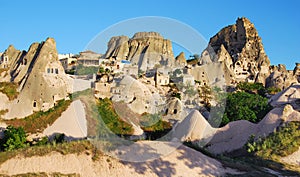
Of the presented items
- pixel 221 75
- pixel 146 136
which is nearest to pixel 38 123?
pixel 146 136

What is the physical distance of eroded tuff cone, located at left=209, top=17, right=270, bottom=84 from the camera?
63.7 m

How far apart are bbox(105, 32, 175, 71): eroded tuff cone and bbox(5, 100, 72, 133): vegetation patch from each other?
30.8m

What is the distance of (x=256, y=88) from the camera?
54875 millimetres

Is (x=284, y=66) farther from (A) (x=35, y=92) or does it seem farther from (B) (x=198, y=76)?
(A) (x=35, y=92)

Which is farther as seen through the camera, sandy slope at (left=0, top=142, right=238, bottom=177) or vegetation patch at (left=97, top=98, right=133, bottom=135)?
vegetation patch at (left=97, top=98, right=133, bottom=135)

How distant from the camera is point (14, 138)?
26344mm

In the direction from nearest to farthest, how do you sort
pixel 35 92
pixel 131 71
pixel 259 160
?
pixel 259 160
pixel 35 92
pixel 131 71

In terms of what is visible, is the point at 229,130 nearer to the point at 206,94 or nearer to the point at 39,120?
the point at 39,120

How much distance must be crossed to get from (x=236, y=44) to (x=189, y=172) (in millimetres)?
56877

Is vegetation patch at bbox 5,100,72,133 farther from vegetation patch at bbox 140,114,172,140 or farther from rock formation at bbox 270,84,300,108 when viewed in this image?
rock formation at bbox 270,84,300,108

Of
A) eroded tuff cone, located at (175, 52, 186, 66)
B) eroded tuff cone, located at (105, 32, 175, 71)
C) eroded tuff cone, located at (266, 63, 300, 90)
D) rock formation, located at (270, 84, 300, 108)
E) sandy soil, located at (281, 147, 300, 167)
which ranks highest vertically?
eroded tuff cone, located at (105, 32, 175, 71)

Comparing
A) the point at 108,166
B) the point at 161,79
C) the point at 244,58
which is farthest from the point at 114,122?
the point at 244,58

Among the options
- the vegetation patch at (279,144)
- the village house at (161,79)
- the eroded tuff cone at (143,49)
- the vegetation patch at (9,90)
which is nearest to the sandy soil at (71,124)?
the vegetation patch at (9,90)

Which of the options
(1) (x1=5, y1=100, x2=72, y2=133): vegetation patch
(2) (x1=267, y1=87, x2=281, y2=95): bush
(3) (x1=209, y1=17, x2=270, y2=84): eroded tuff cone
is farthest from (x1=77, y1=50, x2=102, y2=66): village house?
(2) (x1=267, y1=87, x2=281, y2=95): bush
